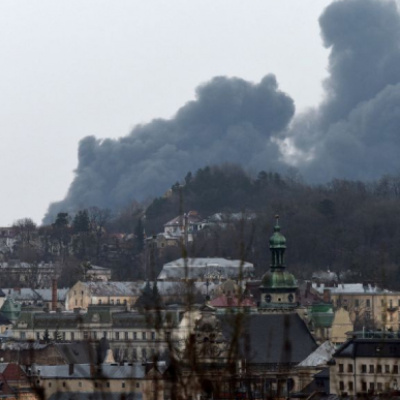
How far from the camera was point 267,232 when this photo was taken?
15362 cm

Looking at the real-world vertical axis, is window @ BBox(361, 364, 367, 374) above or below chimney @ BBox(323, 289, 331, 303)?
below

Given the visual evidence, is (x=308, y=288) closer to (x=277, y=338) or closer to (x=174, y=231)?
(x=277, y=338)

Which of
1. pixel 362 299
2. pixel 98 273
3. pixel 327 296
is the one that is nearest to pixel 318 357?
pixel 327 296

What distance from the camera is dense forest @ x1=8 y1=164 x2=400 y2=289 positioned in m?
152

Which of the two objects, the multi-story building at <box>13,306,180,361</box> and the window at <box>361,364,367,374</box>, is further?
the multi-story building at <box>13,306,180,361</box>

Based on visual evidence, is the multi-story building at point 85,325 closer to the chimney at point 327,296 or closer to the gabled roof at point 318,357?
the chimney at point 327,296

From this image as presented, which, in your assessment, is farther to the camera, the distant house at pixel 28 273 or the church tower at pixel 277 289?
the distant house at pixel 28 273

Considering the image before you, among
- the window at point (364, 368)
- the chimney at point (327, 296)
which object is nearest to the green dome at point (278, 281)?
the window at point (364, 368)

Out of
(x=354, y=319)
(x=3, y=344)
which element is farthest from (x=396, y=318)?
(x=3, y=344)

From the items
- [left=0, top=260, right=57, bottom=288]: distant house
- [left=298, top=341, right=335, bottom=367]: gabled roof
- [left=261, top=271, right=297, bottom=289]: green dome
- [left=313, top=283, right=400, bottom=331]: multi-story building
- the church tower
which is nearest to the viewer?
[left=298, top=341, right=335, bottom=367]: gabled roof

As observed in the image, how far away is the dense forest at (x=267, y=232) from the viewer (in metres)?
152

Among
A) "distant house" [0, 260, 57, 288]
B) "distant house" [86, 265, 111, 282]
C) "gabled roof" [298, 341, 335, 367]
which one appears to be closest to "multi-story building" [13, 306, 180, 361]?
"gabled roof" [298, 341, 335, 367]

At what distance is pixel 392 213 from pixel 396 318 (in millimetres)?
47080

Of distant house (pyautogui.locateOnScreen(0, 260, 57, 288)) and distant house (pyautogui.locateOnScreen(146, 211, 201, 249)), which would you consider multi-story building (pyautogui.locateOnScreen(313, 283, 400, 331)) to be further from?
distant house (pyautogui.locateOnScreen(146, 211, 201, 249))
